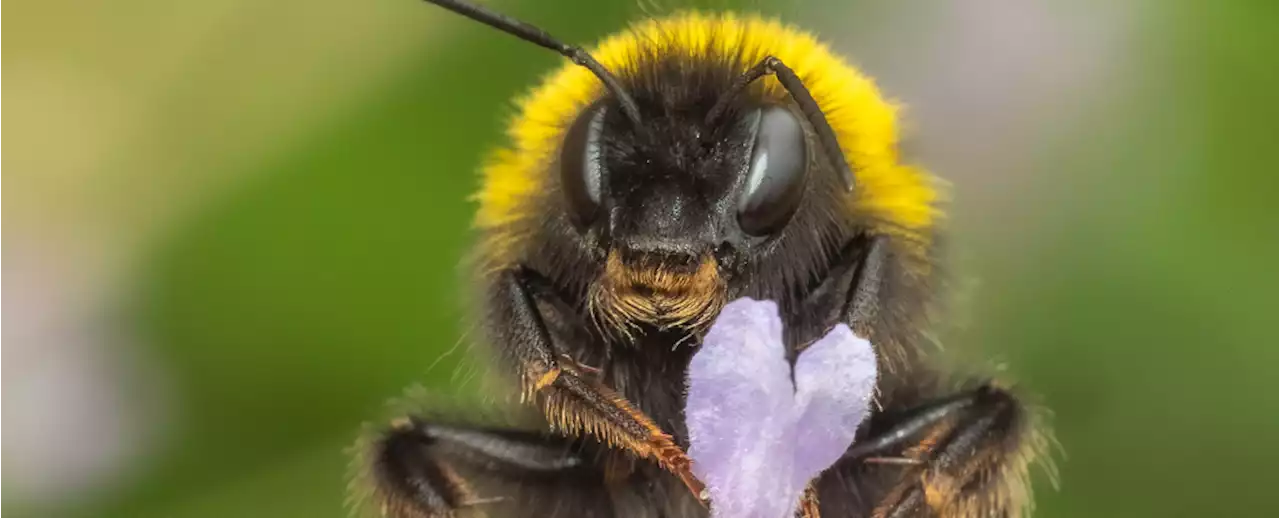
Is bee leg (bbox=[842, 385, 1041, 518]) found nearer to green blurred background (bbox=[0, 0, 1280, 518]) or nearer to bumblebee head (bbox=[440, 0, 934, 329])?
bumblebee head (bbox=[440, 0, 934, 329])

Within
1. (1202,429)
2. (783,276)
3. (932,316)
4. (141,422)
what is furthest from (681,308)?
(141,422)

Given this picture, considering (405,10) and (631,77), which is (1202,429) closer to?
(631,77)

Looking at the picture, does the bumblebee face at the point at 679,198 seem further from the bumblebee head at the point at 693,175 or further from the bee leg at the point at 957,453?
the bee leg at the point at 957,453

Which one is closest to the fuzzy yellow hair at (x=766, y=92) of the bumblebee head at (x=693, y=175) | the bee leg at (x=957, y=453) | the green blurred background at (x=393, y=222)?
the bumblebee head at (x=693, y=175)

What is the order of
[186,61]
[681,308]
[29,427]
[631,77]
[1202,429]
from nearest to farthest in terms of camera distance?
[681,308] → [631,77] → [1202,429] → [29,427] → [186,61]

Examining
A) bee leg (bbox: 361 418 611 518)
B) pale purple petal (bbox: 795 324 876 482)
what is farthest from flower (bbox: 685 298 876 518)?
bee leg (bbox: 361 418 611 518)

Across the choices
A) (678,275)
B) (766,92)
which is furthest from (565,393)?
(766,92)

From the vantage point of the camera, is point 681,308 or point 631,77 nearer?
point 681,308
